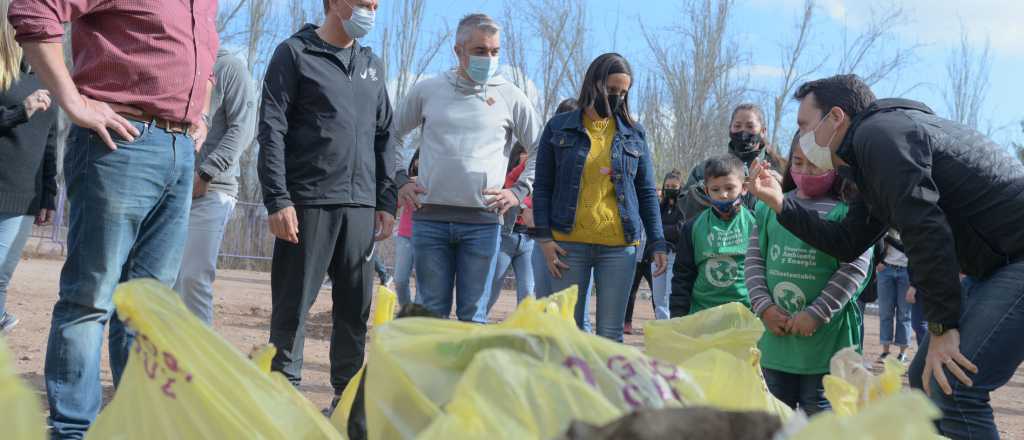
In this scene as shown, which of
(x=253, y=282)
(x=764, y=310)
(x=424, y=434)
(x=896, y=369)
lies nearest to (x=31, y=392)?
(x=424, y=434)

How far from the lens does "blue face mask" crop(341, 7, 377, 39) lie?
3816mm

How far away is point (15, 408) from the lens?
3.80ft

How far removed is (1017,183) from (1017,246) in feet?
0.62

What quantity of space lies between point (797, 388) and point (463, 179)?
179 centimetres

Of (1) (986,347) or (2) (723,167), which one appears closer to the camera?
(1) (986,347)

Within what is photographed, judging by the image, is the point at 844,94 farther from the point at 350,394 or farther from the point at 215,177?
the point at 215,177

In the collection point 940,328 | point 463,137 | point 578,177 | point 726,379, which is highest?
point 463,137

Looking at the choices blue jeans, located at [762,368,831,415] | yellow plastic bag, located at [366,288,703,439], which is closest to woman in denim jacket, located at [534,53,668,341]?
blue jeans, located at [762,368,831,415]

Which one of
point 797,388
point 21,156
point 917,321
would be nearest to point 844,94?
point 797,388

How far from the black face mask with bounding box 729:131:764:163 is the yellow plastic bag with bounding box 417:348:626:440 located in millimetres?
4175

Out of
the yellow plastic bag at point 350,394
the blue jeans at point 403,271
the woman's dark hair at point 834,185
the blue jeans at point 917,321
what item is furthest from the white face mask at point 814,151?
the blue jeans at point 917,321

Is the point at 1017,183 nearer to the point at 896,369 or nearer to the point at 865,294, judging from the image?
the point at 896,369

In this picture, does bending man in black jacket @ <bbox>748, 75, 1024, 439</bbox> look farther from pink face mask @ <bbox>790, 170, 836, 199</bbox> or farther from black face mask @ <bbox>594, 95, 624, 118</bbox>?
black face mask @ <bbox>594, 95, 624, 118</bbox>

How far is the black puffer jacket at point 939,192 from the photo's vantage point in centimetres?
259
